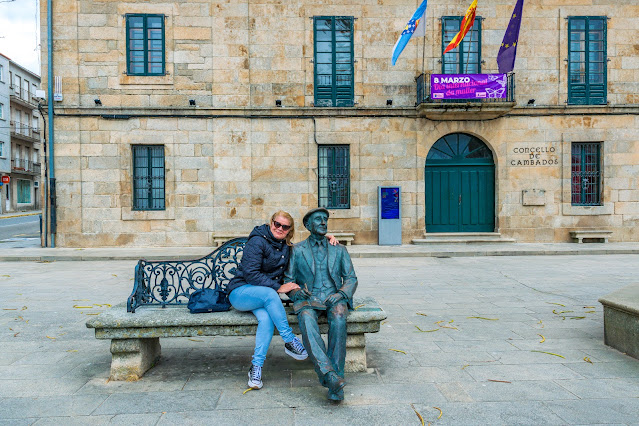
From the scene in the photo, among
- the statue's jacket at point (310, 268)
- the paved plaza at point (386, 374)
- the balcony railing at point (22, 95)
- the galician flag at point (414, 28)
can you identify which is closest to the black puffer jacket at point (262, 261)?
the statue's jacket at point (310, 268)

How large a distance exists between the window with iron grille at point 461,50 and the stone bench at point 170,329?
1402 centimetres

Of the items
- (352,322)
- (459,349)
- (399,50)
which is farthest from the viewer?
(399,50)

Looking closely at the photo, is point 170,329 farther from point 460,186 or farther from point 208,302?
point 460,186

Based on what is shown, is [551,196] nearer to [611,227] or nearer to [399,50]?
[611,227]

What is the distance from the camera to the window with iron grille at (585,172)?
1670cm

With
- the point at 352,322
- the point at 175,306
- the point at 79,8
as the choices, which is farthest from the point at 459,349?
the point at 79,8

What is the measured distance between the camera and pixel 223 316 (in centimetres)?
446

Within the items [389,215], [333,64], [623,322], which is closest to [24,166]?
[333,64]

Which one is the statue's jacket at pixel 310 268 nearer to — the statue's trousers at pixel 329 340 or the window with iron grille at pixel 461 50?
the statue's trousers at pixel 329 340

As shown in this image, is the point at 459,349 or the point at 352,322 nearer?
the point at 352,322

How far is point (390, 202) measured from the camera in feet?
52.2

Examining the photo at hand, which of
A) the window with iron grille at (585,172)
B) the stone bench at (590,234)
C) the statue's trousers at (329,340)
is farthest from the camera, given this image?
the window with iron grille at (585,172)

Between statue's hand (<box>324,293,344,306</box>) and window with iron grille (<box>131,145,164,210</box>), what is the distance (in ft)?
42.5

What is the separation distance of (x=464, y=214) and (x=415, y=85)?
499 cm
